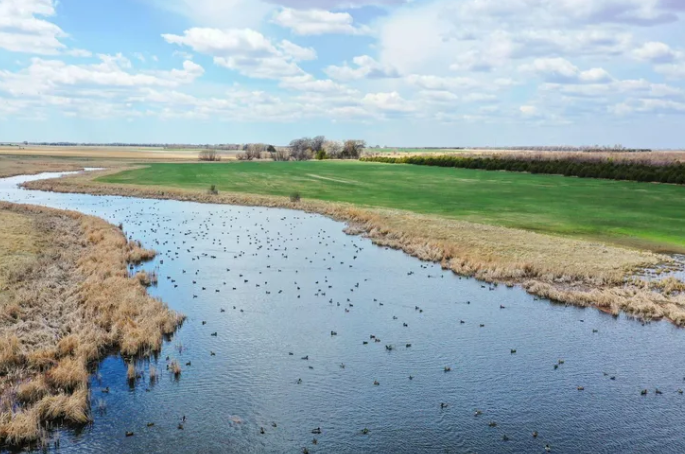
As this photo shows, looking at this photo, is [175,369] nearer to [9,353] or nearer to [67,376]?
[67,376]

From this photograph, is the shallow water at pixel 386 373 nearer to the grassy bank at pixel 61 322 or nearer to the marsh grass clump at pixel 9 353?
the grassy bank at pixel 61 322

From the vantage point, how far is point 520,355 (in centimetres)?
2072

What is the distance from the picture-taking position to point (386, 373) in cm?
1870

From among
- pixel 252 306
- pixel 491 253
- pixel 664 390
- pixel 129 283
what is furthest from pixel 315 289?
pixel 664 390

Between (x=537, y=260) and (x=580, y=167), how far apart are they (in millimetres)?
78748

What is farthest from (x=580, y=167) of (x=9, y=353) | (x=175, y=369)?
(x=9, y=353)

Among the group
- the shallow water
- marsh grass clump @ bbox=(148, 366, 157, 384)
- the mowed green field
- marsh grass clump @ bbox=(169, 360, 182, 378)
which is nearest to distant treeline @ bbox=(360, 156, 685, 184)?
the mowed green field

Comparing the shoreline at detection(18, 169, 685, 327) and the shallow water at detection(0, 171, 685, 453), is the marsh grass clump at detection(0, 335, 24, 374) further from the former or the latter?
the shoreline at detection(18, 169, 685, 327)

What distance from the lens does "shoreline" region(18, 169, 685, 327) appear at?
27375 mm

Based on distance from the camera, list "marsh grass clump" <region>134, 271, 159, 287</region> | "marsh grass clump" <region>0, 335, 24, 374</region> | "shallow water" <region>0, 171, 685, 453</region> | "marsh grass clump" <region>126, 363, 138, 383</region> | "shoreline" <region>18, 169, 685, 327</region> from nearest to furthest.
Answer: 1. "shallow water" <region>0, 171, 685, 453</region>
2. "marsh grass clump" <region>0, 335, 24, 374</region>
3. "marsh grass clump" <region>126, 363, 138, 383</region>
4. "shoreline" <region>18, 169, 685, 327</region>
5. "marsh grass clump" <region>134, 271, 159, 287</region>

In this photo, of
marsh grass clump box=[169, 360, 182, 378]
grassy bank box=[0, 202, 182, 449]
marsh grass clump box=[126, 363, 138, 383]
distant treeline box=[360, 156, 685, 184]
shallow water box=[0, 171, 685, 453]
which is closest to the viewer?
shallow water box=[0, 171, 685, 453]

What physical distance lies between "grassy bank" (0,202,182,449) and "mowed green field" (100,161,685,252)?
3499 cm

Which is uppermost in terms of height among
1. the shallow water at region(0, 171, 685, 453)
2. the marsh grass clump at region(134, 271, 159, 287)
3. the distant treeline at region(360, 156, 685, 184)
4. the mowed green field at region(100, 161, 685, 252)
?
the distant treeline at region(360, 156, 685, 184)

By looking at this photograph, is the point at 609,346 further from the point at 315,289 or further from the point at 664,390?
the point at 315,289
